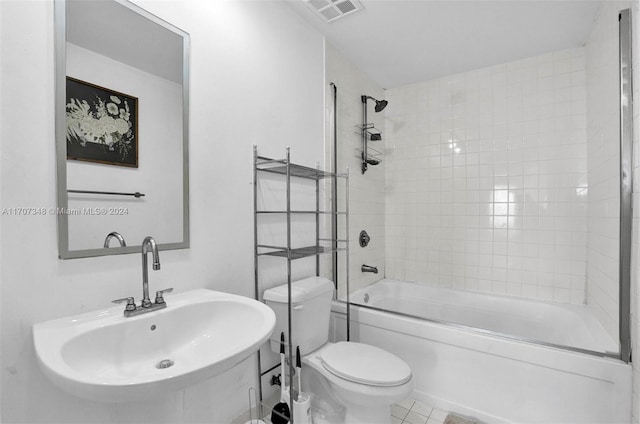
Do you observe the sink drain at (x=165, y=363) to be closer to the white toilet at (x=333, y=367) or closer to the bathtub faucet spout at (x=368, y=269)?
the white toilet at (x=333, y=367)

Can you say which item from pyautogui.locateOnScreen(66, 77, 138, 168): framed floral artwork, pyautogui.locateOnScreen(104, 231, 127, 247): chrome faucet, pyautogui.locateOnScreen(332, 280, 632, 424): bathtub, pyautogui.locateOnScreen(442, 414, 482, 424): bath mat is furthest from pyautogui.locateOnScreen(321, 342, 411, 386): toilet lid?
pyautogui.locateOnScreen(66, 77, 138, 168): framed floral artwork

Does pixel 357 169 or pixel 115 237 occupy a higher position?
pixel 357 169

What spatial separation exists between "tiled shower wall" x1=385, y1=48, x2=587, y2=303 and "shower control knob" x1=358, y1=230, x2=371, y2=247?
462 millimetres

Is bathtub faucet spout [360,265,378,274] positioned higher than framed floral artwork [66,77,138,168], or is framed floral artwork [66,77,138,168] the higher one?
framed floral artwork [66,77,138,168]

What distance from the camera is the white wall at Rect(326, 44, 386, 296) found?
2.43 m

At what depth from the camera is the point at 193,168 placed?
4.51ft

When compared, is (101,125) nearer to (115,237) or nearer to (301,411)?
(115,237)

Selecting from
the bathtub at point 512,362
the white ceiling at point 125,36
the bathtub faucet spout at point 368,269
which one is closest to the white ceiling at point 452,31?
the white ceiling at point 125,36

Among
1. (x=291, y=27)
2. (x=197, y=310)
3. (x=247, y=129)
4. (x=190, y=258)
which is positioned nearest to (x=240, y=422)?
(x=197, y=310)

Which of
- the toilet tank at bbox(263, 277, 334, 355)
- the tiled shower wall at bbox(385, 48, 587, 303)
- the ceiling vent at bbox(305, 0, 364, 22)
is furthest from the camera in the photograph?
the tiled shower wall at bbox(385, 48, 587, 303)

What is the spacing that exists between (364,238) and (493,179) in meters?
1.22

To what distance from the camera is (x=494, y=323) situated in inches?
95.4

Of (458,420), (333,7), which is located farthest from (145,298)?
(333,7)

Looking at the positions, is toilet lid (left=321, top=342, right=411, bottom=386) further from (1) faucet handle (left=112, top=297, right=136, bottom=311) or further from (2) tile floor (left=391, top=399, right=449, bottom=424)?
(1) faucet handle (left=112, top=297, right=136, bottom=311)
